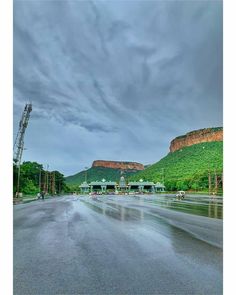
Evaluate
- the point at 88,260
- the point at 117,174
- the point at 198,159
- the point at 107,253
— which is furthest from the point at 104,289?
the point at 117,174

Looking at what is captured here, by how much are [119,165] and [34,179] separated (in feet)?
76.0

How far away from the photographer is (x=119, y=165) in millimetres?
57125

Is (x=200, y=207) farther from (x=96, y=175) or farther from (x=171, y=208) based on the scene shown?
(x=96, y=175)

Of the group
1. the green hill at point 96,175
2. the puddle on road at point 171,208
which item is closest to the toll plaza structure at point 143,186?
the green hill at point 96,175

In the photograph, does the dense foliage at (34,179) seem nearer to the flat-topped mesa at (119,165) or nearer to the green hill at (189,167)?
the flat-topped mesa at (119,165)

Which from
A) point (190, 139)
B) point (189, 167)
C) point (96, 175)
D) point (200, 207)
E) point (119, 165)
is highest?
point (190, 139)

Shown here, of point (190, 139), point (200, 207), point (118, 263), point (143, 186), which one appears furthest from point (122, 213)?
point (190, 139)

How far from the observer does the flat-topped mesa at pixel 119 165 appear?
5491 cm

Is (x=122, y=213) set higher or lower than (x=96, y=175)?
lower

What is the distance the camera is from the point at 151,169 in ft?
167

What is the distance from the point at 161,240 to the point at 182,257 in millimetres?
984

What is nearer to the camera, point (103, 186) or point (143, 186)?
point (143, 186)

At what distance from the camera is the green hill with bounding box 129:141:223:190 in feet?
108

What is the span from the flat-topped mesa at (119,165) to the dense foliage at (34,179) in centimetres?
683
